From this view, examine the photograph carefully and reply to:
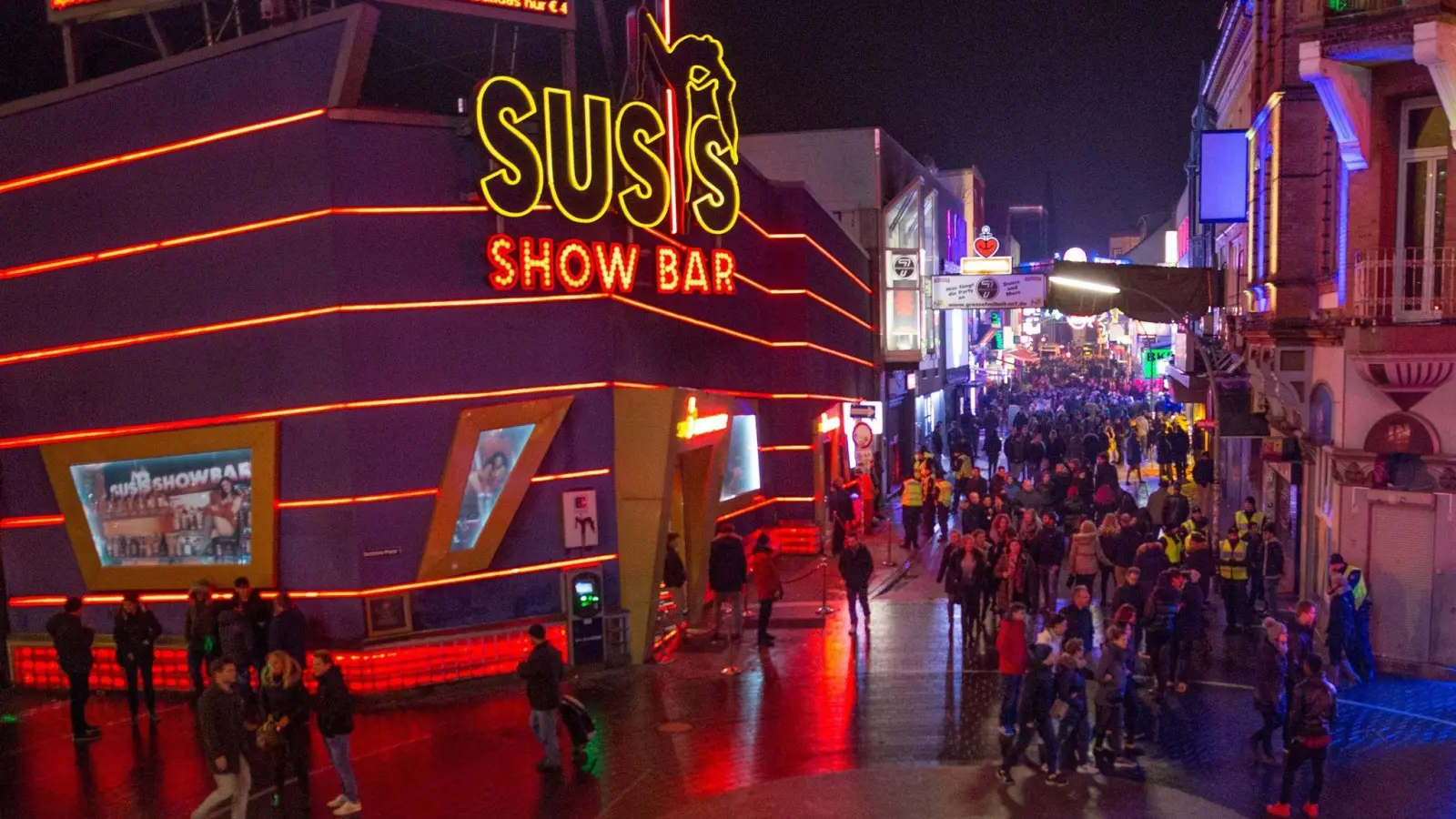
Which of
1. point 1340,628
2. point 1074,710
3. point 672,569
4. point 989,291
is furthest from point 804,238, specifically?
point 1074,710

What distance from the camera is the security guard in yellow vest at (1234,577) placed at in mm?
16312

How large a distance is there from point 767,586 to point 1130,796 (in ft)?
21.4

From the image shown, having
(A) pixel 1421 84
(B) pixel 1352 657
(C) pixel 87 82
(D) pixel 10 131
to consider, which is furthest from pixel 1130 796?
(D) pixel 10 131

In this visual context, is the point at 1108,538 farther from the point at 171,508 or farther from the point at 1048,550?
the point at 171,508

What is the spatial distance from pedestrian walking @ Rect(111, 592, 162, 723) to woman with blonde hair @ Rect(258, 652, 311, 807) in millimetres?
3741

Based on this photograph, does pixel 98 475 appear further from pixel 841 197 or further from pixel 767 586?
pixel 841 197

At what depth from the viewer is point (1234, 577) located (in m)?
16.3

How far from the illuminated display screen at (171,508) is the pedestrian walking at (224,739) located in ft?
16.4

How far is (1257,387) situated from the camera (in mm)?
19641

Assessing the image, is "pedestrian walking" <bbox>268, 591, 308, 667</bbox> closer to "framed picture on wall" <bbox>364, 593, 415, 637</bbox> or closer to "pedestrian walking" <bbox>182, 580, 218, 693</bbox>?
"framed picture on wall" <bbox>364, 593, 415, 637</bbox>

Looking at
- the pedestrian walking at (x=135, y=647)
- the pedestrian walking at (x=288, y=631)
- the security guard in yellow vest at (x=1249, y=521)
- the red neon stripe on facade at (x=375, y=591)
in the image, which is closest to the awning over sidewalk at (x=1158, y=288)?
the security guard in yellow vest at (x=1249, y=521)

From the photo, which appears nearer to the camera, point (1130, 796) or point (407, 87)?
point (1130, 796)

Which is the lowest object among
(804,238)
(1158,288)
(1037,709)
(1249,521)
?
(1037,709)

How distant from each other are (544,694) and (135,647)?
5725 mm
